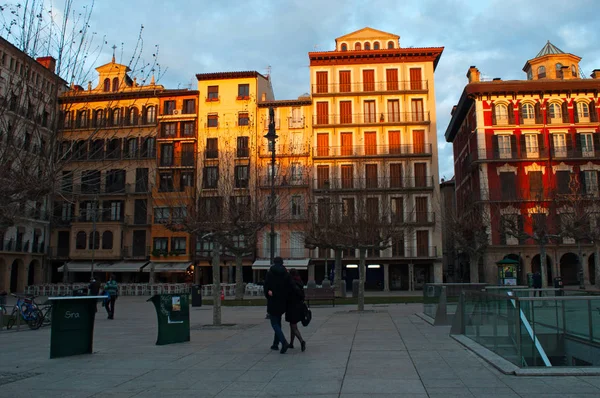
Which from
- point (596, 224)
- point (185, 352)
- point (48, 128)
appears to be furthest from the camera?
point (596, 224)

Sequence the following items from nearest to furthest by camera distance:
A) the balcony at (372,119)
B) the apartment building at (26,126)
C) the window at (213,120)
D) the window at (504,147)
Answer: the apartment building at (26,126) → the window at (504,147) → the balcony at (372,119) → the window at (213,120)

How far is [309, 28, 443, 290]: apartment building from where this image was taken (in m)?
47.9

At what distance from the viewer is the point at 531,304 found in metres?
8.23

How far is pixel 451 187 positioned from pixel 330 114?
25.2m

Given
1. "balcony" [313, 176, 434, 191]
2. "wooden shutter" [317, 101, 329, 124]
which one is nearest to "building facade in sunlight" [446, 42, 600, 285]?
"balcony" [313, 176, 434, 191]

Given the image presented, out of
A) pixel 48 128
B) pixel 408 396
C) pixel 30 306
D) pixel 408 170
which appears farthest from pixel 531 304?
pixel 408 170

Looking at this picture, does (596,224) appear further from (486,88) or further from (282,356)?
(282,356)

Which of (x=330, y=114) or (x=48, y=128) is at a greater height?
(x=330, y=114)

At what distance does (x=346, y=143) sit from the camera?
1983 inches

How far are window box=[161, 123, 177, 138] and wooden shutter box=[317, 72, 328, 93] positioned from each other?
14383mm

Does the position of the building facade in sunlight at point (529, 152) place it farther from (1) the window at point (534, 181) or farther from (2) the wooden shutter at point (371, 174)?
(2) the wooden shutter at point (371, 174)

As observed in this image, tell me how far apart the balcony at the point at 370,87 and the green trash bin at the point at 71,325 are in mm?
42686

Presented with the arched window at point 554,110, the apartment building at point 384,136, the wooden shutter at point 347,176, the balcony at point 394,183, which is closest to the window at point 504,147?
the arched window at point 554,110

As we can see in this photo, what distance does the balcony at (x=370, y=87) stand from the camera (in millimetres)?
50406
